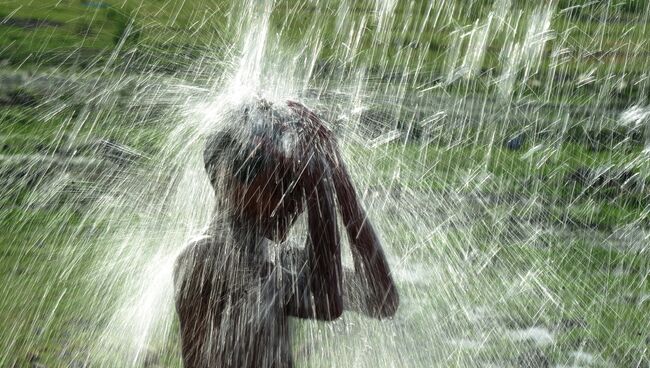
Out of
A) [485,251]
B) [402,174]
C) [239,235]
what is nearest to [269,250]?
[239,235]

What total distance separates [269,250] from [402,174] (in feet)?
13.1

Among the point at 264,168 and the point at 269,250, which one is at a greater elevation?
the point at 264,168

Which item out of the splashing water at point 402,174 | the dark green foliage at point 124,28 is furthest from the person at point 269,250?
the dark green foliage at point 124,28

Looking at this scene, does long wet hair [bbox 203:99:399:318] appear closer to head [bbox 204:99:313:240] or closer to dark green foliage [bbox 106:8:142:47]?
head [bbox 204:99:313:240]

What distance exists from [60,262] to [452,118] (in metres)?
4.14

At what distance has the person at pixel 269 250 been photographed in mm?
1878

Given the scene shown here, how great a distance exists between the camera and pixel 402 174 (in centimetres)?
590

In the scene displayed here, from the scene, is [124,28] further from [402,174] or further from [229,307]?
[229,307]

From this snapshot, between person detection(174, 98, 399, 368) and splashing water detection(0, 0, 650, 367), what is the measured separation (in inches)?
6.8

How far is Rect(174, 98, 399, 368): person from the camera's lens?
1878 millimetres

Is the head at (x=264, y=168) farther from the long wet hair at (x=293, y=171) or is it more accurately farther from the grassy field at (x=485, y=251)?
the grassy field at (x=485, y=251)

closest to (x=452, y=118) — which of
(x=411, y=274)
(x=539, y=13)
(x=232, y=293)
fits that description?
(x=539, y=13)

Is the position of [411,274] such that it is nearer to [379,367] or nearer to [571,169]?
[379,367]

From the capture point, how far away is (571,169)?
6.78 metres
